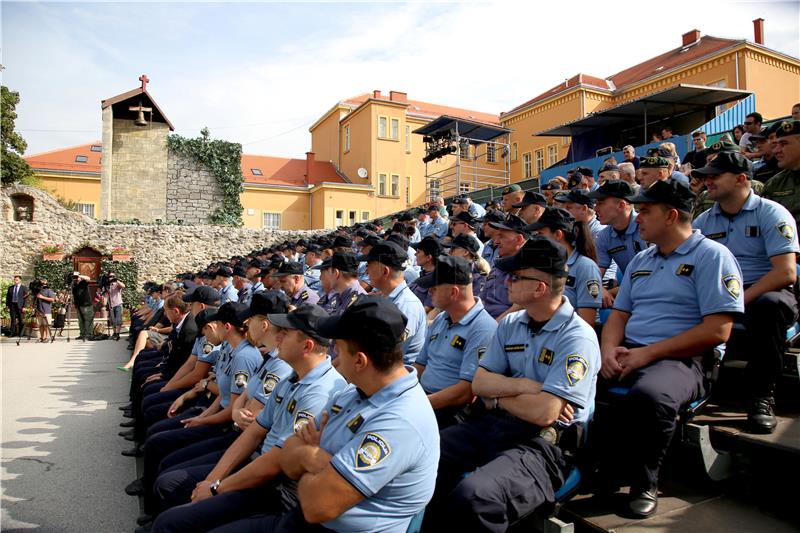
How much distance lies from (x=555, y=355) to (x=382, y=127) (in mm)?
32076

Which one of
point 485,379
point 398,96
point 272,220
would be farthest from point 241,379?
point 398,96

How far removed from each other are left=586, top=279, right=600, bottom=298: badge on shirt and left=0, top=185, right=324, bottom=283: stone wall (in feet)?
69.5

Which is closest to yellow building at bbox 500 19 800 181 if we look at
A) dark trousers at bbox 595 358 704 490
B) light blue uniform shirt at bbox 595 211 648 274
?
light blue uniform shirt at bbox 595 211 648 274

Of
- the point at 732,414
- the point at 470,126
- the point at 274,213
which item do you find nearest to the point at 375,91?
the point at 274,213

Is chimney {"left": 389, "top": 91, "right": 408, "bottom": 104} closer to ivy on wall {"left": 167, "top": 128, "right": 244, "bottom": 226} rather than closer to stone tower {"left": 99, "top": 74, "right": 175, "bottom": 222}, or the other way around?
ivy on wall {"left": 167, "top": 128, "right": 244, "bottom": 226}

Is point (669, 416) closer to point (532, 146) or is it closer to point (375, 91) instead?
point (532, 146)

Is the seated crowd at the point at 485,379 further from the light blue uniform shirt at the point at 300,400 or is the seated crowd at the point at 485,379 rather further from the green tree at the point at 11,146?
the green tree at the point at 11,146

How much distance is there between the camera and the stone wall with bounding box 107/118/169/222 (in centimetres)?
2466

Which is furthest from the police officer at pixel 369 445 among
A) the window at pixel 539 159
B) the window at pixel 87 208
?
the window at pixel 87 208

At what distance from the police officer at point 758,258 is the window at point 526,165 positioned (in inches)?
1144

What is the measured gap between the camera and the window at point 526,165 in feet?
Result: 104

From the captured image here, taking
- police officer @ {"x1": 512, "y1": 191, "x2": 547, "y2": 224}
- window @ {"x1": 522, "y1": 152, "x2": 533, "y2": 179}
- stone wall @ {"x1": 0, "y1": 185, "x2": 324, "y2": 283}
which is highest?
window @ {"x1": 522, "y1": 152, "x2": 533, "y2": 179}

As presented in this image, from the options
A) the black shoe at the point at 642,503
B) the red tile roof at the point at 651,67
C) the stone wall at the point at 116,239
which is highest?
the red tile roof at the point at 651,67

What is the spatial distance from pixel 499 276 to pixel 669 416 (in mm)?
2495
